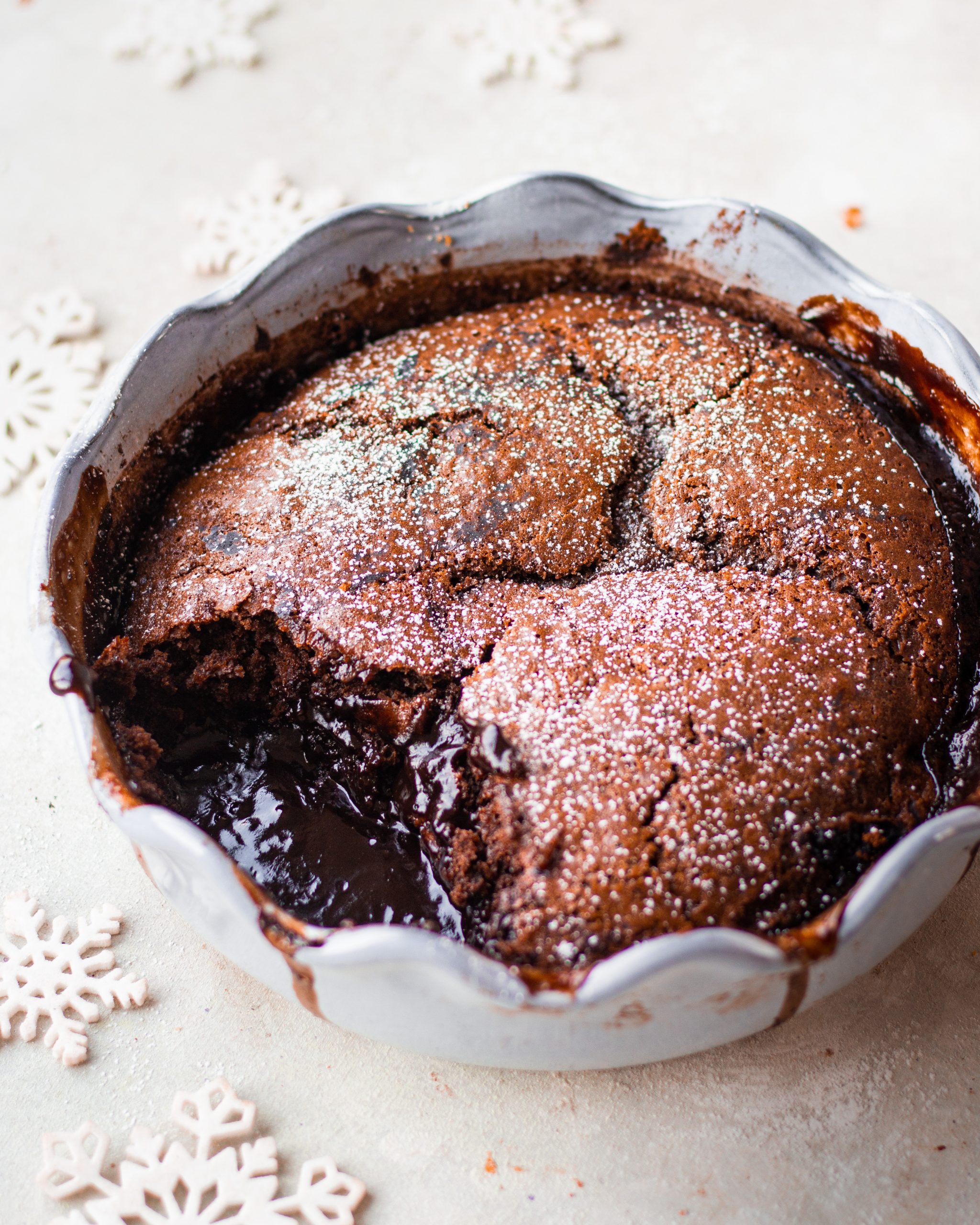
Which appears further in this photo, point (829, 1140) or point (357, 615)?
point (357, 615)

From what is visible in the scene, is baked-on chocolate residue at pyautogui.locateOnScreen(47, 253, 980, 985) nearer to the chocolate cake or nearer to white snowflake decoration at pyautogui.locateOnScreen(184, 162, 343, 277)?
the chocolate cake

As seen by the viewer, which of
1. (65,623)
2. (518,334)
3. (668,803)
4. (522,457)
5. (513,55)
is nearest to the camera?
(668,803)

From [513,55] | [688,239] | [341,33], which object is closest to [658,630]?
[688,239]

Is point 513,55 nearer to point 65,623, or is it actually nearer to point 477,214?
point 477,214

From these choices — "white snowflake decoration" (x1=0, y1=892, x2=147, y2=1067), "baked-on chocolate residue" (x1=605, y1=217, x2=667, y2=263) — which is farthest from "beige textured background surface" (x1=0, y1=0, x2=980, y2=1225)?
"baked-on chocolate residue" (x1=605, y1=217, x2=667, y2=263)

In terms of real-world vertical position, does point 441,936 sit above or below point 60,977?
above

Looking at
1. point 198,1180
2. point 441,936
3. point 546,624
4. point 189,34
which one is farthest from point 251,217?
point 198,1180

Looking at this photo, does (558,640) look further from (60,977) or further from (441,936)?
(60,977)
